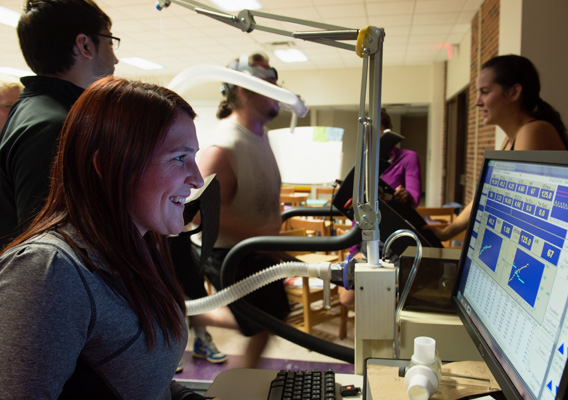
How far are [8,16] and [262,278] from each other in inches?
224

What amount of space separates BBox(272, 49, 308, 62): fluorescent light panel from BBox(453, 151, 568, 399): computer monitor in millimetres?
6825

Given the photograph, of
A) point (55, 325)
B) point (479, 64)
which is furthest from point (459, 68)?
point (55, 325)

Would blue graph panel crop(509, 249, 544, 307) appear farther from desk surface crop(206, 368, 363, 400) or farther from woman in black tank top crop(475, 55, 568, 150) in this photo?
woman in black tank top crop(475, 55, 568, 150)

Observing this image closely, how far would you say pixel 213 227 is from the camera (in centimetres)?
124

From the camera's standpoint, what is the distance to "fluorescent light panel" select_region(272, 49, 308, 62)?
718 centimetres

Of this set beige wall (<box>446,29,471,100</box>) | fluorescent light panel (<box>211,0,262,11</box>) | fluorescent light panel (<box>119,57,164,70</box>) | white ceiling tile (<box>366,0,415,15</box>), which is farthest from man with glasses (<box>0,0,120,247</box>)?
fluorescent light panel (<box>119,57,164,70</box>)

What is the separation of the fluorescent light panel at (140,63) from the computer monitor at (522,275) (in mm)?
8196

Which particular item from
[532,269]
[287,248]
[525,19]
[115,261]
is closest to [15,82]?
[287,248]

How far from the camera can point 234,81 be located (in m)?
1.58

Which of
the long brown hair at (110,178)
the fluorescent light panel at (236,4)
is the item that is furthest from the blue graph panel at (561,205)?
the fluorescent light panel at (236,4)

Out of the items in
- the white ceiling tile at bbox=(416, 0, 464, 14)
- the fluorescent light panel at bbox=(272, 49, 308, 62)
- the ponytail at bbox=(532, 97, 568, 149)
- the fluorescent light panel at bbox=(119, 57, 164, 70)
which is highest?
the fluorescent light panel at bbox=(119, 57, 164, 70)

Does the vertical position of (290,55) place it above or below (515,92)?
above

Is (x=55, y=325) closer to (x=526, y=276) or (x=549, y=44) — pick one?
(x=526, y=276)

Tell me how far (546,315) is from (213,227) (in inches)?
35.6
